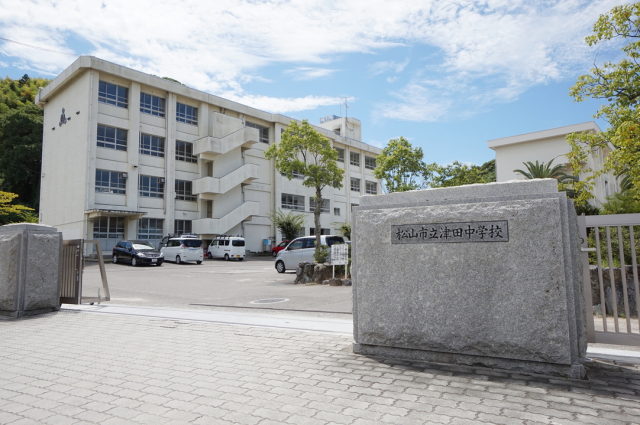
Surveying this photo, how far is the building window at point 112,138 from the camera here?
108 ft

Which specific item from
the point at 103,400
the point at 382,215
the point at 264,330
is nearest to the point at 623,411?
Answer: the point at 382,215

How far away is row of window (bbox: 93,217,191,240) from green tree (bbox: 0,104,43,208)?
15.7 metres

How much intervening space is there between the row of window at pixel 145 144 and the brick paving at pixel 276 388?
1210 inches

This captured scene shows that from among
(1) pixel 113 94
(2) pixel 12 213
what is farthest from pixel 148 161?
(2) pixel 12 213

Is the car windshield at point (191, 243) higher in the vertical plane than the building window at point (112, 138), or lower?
lower

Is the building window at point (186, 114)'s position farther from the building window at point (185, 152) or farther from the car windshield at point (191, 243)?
the car windshield at point (191, 243)

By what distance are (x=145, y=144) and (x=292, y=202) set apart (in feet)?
55.0

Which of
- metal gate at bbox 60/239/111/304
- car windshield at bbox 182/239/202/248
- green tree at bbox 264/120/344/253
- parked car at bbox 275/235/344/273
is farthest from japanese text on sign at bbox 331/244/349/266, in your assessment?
car windshield at bbox 182/239/202/248

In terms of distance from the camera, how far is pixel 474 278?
437cm

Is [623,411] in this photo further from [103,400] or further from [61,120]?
[61,120]

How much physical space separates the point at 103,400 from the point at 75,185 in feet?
110

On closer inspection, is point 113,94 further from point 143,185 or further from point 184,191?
point 184,191

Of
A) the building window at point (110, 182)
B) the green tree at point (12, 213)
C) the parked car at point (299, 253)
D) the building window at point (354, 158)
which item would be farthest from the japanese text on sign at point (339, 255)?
the building window at point (354, 158)

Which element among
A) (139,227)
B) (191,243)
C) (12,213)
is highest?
(12,213)
